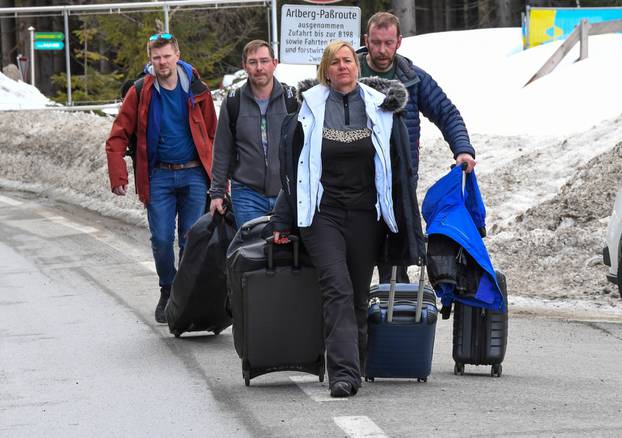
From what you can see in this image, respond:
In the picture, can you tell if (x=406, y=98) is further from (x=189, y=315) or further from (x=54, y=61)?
(x=54, y=61)

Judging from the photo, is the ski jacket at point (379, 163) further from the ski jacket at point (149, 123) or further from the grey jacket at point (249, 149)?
the ski jacket at point (149, 123)

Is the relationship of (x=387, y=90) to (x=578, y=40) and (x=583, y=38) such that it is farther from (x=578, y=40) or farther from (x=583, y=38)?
(x=578, y=40)

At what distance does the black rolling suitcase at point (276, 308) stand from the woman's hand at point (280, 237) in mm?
30

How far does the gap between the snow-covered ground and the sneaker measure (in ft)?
13.4

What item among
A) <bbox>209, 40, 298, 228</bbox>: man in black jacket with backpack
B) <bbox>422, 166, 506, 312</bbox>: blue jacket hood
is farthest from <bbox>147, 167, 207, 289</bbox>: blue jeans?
<bbox>422, 166, 506, 312</bbox>: blue jacket hood

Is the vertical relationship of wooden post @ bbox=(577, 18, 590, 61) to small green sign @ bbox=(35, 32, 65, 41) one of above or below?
below

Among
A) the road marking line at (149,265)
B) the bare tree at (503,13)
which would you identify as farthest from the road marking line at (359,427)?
the bare tree at (503,13)

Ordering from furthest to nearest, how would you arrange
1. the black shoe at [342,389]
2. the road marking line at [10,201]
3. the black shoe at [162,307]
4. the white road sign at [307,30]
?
the road marking line at [10,201], the white road sign at [307,30], the black shoe at [162,307], the black shoe at [342,389]

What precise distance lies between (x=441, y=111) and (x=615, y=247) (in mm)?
3238

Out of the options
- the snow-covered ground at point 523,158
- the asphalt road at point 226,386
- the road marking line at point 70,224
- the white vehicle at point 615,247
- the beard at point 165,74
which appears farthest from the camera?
the road marking line at point 70,224

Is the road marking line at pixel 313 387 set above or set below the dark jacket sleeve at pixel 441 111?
below

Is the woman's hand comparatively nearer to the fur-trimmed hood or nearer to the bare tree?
the fur-trimmed hood

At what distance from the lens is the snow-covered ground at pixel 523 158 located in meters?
12.4

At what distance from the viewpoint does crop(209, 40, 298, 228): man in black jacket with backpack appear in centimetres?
868
